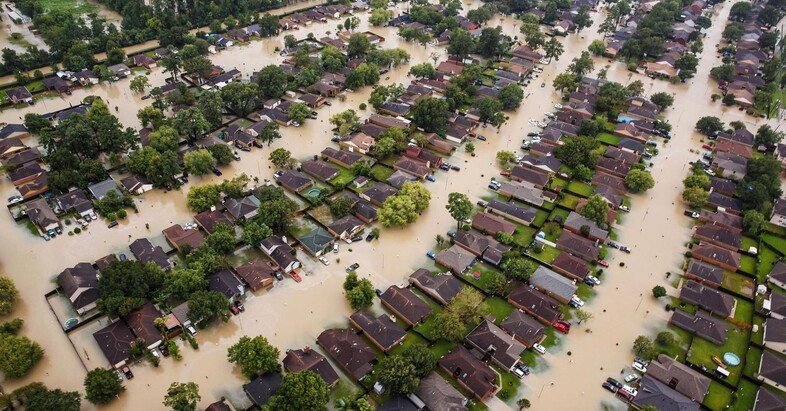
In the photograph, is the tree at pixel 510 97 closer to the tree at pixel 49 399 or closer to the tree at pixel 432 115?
the tree at pixel 432 115

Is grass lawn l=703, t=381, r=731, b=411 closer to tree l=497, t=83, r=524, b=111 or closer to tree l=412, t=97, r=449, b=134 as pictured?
tree l=412, t=97, r=449, b=134

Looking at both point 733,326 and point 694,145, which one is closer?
point 733,326

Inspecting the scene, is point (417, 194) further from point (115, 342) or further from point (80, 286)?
point (80, 286)

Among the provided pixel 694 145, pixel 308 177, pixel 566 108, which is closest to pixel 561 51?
pixel 566 108

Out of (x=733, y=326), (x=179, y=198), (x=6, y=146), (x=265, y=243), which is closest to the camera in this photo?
(x=733, y=326)

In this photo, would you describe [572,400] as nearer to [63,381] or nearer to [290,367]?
[290,367]

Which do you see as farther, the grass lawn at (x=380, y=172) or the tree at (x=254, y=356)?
the grass lawn at (x=380, y=172)

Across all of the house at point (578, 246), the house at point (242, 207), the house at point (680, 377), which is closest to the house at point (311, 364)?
the house at point (242, 207)
